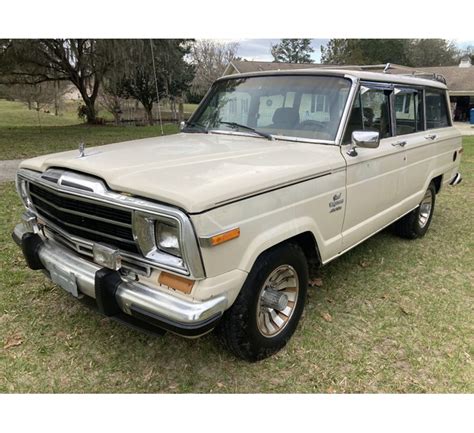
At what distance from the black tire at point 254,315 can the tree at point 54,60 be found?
55.0ft

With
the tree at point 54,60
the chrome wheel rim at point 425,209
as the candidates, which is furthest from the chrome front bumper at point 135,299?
the tree at point 54,60

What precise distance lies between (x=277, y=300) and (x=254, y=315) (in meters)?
0.26

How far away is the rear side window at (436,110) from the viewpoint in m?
5.15

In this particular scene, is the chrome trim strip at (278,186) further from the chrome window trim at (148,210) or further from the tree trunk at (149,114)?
the tree trunk at (149,114)

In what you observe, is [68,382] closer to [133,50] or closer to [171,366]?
[171,366]

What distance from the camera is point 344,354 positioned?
3127 mm

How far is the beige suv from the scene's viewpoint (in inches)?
91.8

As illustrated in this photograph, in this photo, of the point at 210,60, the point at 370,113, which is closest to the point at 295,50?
the point at 210,60

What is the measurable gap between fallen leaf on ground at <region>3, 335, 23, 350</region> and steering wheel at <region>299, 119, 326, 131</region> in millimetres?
2873

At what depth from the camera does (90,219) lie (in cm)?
262

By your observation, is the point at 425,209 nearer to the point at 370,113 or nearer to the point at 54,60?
the point at 370,113

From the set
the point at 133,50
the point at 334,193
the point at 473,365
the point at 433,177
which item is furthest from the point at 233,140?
the point at 133,50

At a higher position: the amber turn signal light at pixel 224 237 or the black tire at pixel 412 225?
the amber turn signal light at pixel 224 237

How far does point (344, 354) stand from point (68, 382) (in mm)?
1983
